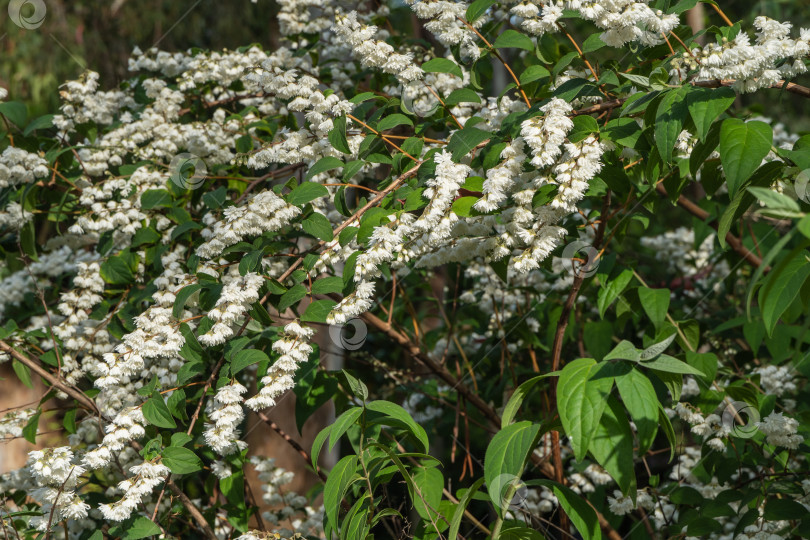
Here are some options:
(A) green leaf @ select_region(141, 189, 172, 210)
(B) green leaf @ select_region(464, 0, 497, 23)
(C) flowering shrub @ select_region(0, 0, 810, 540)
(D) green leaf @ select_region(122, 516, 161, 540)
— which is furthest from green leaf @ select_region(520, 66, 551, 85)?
(D) green leaf @ select_region(122, 516, 161, 540)

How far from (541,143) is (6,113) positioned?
175cm

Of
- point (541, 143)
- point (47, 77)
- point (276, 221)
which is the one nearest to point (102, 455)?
point (276, 221)

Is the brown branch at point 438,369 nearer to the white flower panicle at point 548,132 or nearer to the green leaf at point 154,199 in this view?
the green leaf at point 154,199

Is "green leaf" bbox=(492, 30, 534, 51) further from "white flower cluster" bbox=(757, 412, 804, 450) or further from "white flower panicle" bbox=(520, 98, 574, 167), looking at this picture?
"white flower cluster" bbox=(757, 412, 804, 450)

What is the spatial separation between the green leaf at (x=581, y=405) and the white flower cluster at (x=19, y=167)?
1874 mm

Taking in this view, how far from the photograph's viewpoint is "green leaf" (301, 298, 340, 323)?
63.3 inches

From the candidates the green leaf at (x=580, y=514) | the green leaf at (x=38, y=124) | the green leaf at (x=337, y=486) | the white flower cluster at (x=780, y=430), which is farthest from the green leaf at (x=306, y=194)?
the white flower cluster at (x=780, y=430)

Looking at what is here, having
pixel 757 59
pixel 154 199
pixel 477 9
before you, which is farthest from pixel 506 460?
pixel 154 199

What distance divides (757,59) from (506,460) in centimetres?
87

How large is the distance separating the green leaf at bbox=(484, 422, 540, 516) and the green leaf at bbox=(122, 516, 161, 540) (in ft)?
2.74

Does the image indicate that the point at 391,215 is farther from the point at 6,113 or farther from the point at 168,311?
the point at 6,113

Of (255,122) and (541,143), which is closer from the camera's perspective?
(541,143)

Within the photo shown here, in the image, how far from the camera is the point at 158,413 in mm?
1565

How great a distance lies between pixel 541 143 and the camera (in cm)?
147
